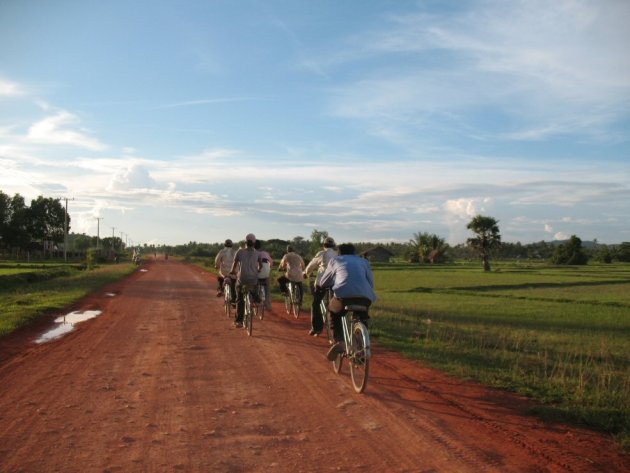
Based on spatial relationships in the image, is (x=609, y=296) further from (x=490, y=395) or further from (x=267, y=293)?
(x=490, y=395)

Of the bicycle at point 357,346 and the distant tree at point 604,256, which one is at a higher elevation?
the distant tree at point 604,256

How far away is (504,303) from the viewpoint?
28.2 m

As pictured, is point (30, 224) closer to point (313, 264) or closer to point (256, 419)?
point (313, 264)

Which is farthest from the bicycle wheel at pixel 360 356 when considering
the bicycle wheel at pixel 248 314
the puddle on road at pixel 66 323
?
the puddle on road at pixel 66 323

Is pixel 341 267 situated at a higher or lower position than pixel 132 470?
higher

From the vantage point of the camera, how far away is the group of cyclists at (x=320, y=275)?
7.69m

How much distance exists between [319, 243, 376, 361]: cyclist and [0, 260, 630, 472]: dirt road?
2.45 ft

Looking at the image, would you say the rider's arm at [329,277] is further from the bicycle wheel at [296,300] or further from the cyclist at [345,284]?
the bicycle wheel at [296,300]

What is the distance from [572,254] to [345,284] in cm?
9386

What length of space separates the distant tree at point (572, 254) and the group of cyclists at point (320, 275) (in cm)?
8650

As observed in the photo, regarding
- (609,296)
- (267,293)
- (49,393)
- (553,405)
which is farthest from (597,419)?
(609,296)

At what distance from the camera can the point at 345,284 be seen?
7.65m

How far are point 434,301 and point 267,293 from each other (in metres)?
17.2

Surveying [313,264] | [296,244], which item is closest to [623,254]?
[296,244]
